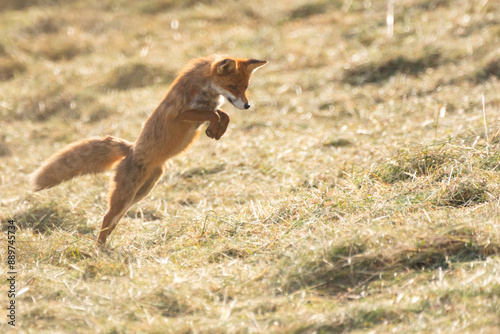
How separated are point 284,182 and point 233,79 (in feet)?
4.83

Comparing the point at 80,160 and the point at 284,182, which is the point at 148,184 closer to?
the point at 80,160

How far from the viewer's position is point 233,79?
718 centimetres

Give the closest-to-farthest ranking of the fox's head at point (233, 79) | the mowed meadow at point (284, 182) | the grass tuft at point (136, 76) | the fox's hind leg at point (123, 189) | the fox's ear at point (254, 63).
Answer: the mowed meadow at point (284, 182), the fox's hind leg at point (123, 189), the fox's head at point (233, 79), the fox's ear at point (254, 63), the grass tuft at point (136, 76)

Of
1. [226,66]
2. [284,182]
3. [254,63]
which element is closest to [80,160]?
[226,66]

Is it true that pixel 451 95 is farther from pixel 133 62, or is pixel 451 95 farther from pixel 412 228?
pixel 133 62

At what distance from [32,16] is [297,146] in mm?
11486

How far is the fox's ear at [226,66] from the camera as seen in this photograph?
696 centimetres

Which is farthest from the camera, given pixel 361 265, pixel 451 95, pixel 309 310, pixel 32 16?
pixel 32 16

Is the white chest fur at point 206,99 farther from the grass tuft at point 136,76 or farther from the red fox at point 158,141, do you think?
the grass tuft at point 136,76

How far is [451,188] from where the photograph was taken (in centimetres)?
604

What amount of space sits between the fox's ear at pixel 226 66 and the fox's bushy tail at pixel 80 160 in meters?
1.38

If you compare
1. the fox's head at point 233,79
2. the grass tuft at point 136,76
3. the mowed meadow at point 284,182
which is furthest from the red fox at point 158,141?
the grass tuft at point 136,76

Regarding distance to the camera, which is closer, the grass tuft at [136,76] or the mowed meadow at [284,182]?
the mowed meadow at [284,182]

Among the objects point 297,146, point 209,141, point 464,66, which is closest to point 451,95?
point 464,66
